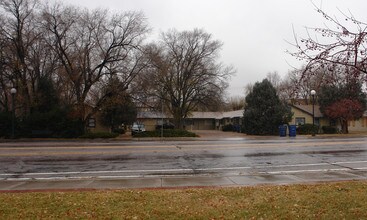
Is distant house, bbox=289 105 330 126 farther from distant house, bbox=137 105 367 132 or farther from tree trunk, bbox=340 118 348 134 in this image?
tree trunk, bbox=340 118 348 134

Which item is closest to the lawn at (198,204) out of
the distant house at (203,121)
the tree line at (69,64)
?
the tree line at (69,64)

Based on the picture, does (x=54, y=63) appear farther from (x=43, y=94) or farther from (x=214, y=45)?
(x=214, y=45)

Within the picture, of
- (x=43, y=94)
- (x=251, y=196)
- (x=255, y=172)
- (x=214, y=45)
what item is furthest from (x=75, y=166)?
(x=214, y=45)

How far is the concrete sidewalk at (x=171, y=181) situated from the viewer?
10555mm

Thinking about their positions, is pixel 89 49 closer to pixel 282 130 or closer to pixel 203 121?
pixel 282 130

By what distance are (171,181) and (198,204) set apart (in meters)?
3.80

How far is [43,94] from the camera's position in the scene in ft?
134

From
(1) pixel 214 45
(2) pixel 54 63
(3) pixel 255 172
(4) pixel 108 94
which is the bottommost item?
(3) pixel 255 172

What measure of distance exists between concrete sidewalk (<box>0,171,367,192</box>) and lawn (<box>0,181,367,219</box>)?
1.60m

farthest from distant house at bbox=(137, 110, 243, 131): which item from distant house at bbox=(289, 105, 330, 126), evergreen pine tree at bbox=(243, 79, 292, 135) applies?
evergreen pine tree at bbox=(243, 79, 292, 135)

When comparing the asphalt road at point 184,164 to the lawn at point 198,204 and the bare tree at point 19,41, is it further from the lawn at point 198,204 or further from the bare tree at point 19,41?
the bare tree at point 19,41

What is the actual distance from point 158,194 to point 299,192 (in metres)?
3.17

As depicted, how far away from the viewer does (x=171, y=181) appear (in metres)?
11.4

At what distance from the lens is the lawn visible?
6848mm
